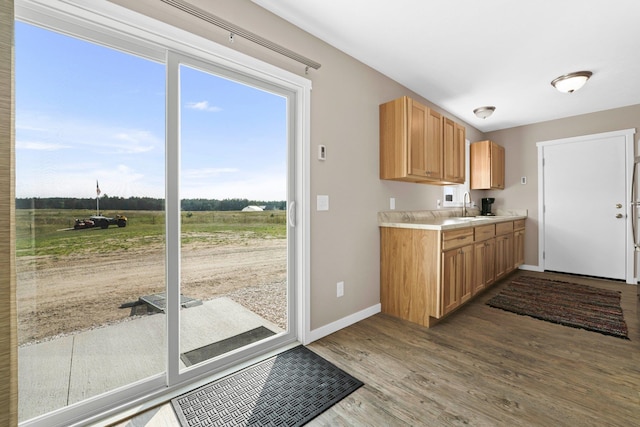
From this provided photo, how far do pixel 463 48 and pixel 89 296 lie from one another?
3.30m

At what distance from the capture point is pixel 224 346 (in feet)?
6.47

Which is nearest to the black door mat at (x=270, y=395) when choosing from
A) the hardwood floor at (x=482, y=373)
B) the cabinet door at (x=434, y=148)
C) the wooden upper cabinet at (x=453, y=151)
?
the hardwood floor at (x=482, y=373)

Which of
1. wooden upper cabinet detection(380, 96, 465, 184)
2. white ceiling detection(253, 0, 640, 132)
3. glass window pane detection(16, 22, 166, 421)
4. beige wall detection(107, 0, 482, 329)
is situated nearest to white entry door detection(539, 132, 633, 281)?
white ceiling detection(253, 0, 640, 132)

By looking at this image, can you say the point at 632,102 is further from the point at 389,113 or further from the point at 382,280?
the point at 382,280

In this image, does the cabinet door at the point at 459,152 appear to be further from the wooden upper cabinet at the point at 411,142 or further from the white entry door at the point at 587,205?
the white entry door at the point at 587,205

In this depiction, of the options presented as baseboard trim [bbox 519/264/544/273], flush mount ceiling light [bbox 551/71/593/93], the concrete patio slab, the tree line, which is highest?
flush mount ceiling light [bbox 551/71/593/93]

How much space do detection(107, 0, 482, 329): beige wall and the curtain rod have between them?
65 millimetres

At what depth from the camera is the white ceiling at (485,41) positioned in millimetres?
1974

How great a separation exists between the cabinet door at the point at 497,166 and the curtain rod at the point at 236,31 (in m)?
3.75

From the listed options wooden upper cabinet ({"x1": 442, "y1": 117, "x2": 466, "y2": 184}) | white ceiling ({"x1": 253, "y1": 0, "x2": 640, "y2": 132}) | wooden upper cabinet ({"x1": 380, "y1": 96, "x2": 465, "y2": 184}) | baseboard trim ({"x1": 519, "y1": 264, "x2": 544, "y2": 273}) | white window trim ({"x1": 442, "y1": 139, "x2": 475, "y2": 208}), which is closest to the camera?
white ceiling ({"x1": 253, "y1": 0, "x2": 640, "y2": 132})

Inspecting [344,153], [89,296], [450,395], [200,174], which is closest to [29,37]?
[200,174]

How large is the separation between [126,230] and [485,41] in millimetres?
3054

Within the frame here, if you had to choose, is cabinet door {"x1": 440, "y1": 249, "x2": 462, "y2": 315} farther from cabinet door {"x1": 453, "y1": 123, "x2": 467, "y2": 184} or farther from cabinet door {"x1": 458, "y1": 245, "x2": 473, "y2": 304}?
cabinet door {"x1": 453, "y1": 123, "x2": 467, "y2": 184}

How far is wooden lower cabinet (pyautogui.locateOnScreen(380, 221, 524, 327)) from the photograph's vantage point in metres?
2.50
